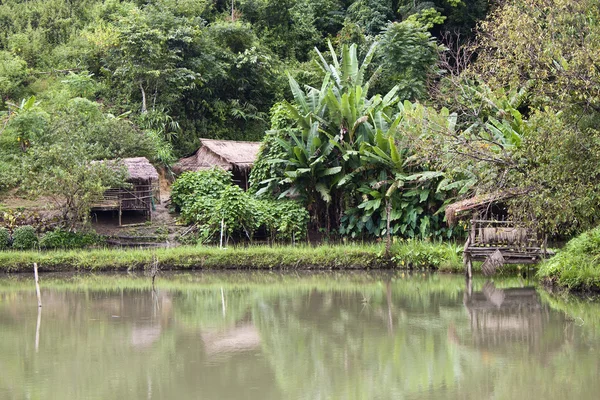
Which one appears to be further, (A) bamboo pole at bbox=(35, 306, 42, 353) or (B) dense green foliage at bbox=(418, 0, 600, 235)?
(B) dense green foliage at bbox=(418, 0, 600, 235)

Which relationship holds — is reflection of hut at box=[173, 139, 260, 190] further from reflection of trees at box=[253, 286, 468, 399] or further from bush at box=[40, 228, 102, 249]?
reflection of trees at box=[253, 286, 468, 399]

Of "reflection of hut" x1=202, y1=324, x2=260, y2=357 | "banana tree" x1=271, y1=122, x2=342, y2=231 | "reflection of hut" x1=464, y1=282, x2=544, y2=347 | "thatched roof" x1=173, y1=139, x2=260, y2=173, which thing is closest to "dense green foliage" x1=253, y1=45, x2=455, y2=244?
"banana tree" x1=271, y1=122, x2=342, y2=231

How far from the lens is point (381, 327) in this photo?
9.55m

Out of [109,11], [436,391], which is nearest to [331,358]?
[436,391]

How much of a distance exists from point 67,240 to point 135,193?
2.27m

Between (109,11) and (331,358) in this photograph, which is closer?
(331,358)

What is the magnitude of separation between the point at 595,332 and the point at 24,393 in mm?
6440

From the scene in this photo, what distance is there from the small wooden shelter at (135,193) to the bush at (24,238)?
172cm

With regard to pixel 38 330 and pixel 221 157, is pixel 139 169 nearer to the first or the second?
pixel 221 157

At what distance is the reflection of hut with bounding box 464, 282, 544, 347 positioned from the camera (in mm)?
8945

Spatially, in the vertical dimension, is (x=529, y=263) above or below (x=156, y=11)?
below

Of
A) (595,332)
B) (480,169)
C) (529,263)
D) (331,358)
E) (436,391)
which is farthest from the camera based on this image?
(529,263)

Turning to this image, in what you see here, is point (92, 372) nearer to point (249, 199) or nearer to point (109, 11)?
point (249, 199)

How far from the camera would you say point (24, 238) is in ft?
52.2
